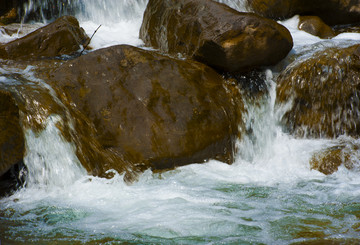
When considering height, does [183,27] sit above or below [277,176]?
above

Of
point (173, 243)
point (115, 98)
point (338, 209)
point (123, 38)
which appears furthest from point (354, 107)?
point (123, 38)

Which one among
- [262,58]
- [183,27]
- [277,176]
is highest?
[183,27]

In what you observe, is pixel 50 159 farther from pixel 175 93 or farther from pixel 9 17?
pixel 9 17

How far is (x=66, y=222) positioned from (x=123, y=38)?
15.8 ft

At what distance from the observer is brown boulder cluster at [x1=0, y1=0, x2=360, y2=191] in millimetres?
4676

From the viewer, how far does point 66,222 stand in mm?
3463

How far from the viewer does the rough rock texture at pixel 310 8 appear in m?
8.61

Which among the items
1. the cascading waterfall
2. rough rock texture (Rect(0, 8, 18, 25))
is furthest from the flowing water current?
the cascading waterfall

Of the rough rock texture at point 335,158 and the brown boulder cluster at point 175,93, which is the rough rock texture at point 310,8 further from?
the rough rock texture at point 335,158

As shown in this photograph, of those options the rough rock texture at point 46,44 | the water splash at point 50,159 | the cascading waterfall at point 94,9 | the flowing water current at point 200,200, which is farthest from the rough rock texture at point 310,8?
the water splash at point 50,159

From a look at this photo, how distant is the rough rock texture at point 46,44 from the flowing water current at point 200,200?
0.99 meters

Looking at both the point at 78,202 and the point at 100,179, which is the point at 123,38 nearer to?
the point at 100,179

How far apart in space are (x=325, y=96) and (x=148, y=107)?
2.11 metres

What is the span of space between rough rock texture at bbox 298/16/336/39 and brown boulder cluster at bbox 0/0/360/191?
100.0 inches
